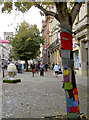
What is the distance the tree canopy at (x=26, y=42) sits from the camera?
4050cm

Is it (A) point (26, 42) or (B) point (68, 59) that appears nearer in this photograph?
(B) point (68, 59)

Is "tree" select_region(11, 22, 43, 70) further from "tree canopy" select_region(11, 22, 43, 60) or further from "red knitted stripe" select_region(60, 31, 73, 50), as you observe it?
"red knitted stripe" select_region(60, 31, 73, 50)

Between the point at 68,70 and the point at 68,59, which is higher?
the point at 68,59

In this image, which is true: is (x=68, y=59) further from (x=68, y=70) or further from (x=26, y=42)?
(x=26, y=42)

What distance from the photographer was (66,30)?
4586mm

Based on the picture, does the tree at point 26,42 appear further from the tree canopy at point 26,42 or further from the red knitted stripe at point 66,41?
the red knitted stripe at point 66,41

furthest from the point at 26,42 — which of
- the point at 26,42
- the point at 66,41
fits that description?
the point at 66,41

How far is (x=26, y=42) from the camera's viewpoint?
40562 millimetres

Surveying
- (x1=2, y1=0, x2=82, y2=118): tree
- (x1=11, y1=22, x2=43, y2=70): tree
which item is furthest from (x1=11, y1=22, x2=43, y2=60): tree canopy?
(x1=2, y1=0, x2=82, y2=118): tree

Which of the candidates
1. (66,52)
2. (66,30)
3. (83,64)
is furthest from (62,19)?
(83,64)

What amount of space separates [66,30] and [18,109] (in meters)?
3.04

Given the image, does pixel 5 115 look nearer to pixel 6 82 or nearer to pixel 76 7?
pixel 76 7

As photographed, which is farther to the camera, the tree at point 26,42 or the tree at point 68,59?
the tree at point 26,42

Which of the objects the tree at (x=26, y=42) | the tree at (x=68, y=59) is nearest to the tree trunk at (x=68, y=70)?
the tree at (x=68, y=59)
